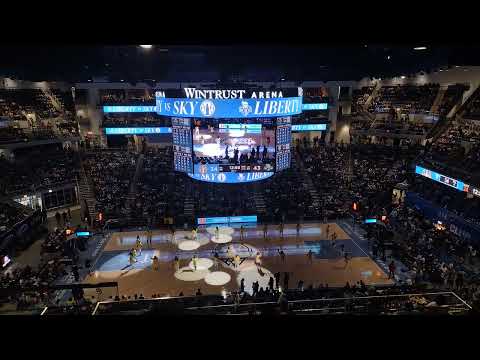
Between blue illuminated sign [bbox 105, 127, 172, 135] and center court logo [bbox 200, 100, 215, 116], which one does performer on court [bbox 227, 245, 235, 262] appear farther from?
blue illuminated sign [bbox 105, 127, 172, 135]

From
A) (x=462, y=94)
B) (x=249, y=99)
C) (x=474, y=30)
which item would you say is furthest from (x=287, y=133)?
(x=474, y=30)

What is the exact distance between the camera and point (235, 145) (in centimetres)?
2591

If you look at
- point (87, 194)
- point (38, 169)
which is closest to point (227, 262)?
point (87, 194)

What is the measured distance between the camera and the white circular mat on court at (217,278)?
59.0 feet

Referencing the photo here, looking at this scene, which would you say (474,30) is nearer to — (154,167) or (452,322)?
(452,322)

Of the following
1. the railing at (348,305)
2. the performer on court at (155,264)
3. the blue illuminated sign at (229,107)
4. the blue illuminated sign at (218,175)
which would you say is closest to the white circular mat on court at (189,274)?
the performer on court at (155,264)

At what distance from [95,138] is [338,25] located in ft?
128

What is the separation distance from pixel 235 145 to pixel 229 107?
3827mm

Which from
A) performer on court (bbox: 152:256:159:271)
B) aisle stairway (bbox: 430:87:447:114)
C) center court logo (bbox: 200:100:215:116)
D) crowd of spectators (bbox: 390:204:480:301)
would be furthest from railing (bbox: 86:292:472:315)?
aisle stairway (bbox: 430:87:447:114)

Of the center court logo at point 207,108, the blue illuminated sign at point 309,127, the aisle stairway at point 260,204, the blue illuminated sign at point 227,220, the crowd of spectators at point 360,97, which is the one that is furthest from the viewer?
the crowd of spectators at point 360,97

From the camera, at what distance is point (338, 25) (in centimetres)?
219

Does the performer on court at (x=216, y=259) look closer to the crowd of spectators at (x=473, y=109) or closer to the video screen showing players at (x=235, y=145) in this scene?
the video screen showing players at (x=235, y=145)

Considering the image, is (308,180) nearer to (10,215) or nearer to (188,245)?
(188,245)

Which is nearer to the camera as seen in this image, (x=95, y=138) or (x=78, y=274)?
(x=78, y=274)
